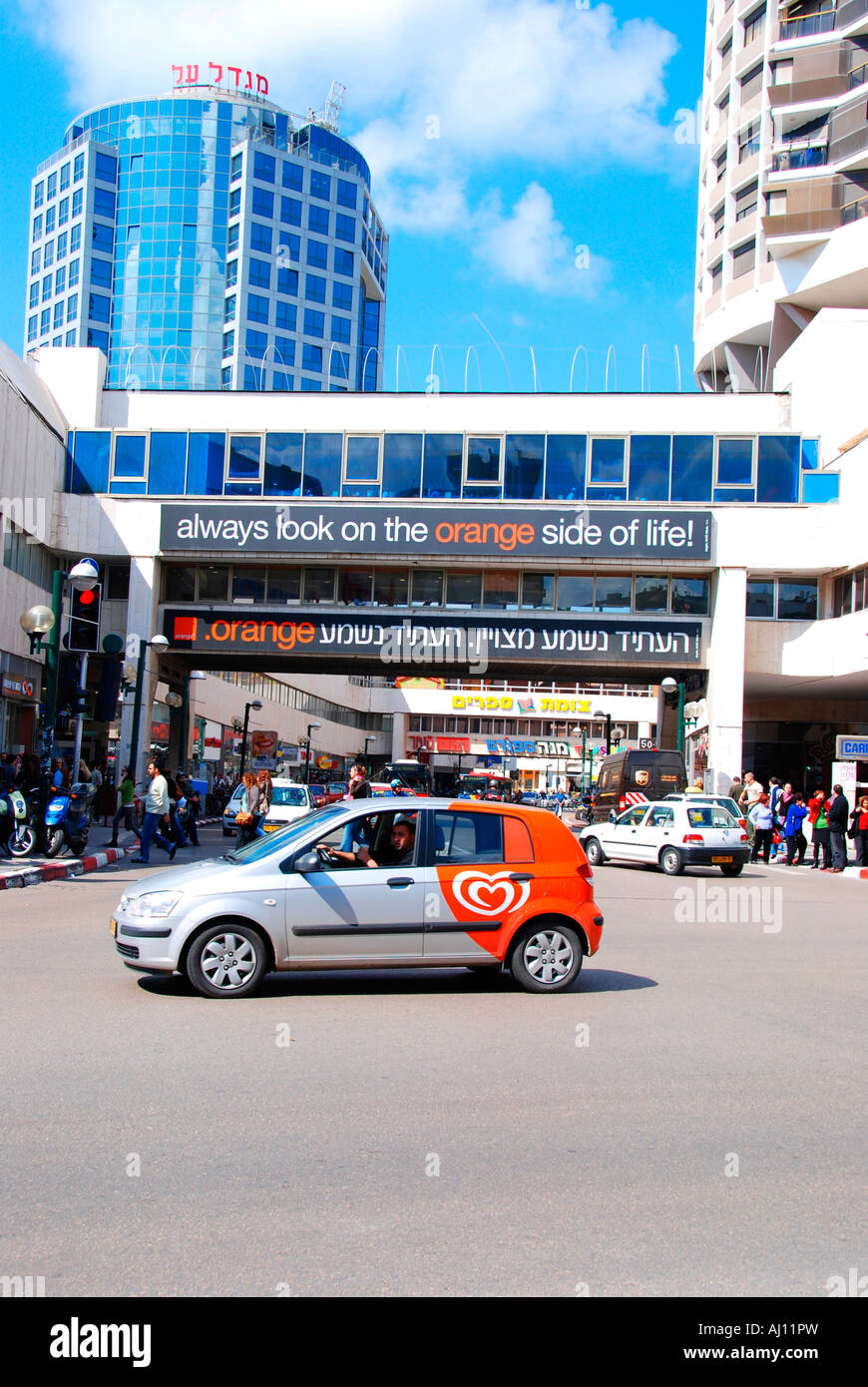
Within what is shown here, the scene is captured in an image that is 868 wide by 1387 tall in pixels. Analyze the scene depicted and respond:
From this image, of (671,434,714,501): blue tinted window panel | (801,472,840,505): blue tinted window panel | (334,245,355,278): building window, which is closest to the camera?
(801,472,840,505): blue tinted window panel

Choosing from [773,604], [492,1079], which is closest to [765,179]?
[773,604]

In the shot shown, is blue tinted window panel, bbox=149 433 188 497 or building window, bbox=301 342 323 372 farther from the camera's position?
building window, bbox=301 342 323 372

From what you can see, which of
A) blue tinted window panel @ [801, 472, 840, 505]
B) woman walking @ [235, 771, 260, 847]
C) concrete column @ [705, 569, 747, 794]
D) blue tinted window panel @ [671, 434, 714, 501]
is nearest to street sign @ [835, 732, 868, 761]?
concrete column @ [705, 569, 747, 794]

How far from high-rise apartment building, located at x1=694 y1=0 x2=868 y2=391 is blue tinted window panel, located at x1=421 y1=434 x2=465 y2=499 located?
17.6 metres

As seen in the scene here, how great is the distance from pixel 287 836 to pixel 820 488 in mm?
32647

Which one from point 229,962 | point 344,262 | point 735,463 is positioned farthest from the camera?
point 344,262

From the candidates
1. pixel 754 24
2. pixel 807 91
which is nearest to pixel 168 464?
pixel 807 91

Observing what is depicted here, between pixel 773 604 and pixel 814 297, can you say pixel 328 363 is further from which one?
pixel 773 604

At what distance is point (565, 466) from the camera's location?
39375mm

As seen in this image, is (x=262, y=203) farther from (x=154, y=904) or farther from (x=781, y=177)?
(x=154, y=904)

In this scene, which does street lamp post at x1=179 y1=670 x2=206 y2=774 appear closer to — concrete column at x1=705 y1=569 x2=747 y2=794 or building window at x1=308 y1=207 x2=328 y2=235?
concrete column at x1=705 y1=569 x2=747 y2=794

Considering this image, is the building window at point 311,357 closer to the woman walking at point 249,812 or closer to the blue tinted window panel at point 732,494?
the blue tinted window panel at point 732,494

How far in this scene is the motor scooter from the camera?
1938 centimetres
